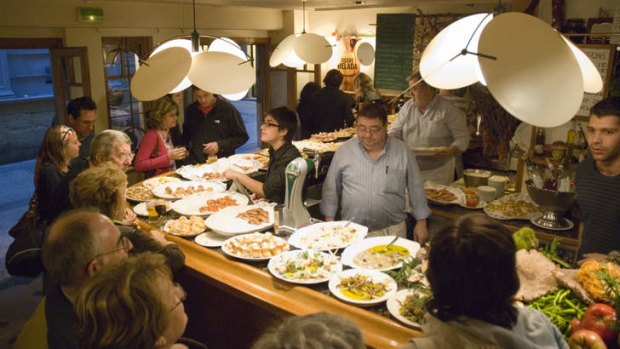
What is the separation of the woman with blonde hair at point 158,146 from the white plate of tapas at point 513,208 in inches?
107

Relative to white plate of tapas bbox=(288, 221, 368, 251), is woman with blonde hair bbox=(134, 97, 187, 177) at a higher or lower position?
higher

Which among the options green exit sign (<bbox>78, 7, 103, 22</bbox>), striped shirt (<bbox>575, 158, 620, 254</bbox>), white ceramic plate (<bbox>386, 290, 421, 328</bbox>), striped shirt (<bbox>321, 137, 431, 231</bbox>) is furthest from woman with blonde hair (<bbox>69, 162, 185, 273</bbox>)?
green exit sign (<bbox>78, 7, 103, 22</bbox>)

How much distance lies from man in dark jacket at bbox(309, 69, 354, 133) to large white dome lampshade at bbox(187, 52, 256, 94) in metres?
4.11

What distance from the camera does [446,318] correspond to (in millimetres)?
1585

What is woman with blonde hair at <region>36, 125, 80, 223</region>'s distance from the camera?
3.43 metres

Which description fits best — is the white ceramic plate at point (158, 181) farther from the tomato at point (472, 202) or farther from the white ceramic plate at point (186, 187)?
the tomato at point (472, 202)

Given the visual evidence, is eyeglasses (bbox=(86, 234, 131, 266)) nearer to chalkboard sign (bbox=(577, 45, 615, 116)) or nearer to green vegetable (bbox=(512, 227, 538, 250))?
green vegetable (bbox=(512, 227, 538, 250))

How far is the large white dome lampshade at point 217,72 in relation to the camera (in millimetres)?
2818

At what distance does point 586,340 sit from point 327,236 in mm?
1466

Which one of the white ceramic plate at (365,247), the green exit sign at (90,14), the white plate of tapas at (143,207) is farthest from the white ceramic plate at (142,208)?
the green exit sign at (90,14)

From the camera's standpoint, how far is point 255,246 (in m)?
2.83

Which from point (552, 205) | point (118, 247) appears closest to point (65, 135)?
point (118, 247)

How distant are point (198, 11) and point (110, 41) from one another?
1.43m

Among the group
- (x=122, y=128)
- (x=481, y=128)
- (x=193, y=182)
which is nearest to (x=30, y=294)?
(x=193, y=182)
